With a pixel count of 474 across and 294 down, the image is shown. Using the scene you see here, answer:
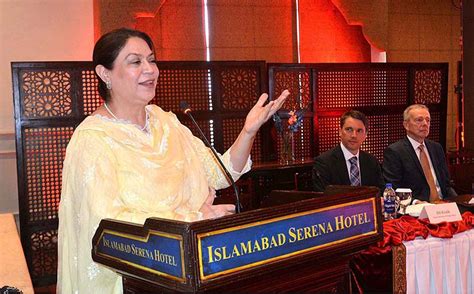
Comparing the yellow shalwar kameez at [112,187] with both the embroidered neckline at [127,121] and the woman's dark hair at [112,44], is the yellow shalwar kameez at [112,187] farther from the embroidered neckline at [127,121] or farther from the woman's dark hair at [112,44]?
the woman's dark hair at [112,44]

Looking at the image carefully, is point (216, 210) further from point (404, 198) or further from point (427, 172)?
point (427, 172)

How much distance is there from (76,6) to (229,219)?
4793 millimetres

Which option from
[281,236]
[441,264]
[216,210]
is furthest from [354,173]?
[281,236]

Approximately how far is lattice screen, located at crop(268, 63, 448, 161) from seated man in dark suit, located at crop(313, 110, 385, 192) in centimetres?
163

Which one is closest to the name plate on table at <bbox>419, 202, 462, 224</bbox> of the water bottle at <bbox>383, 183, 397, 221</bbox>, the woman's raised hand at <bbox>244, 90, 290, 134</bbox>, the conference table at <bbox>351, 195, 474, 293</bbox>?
the conference table at <bbox>351, 195, 474, 293</bbox>

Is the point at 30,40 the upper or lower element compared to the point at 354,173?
upper

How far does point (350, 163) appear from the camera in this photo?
14.3ft

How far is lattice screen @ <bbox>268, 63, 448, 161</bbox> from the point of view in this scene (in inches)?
241

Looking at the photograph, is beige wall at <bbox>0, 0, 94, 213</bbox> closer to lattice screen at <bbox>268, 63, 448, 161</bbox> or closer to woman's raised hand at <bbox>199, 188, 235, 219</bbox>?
lattice screen at <bbox>268, 63, 448, 161</bbox>

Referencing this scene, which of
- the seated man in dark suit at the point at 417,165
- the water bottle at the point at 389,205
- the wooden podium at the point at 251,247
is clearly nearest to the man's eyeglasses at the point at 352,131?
the seated man in dark suit at the point at 417,165

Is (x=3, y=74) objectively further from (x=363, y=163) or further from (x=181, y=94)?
(x=363, y=163)

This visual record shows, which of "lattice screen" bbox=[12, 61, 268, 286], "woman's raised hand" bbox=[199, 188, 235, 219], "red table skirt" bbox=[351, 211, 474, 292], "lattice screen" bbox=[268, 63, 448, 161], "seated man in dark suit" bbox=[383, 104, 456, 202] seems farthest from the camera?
"lattice screen" bbox=[268, 63, 448, 161]

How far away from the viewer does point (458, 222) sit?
3.22m

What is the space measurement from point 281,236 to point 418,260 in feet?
5.63
